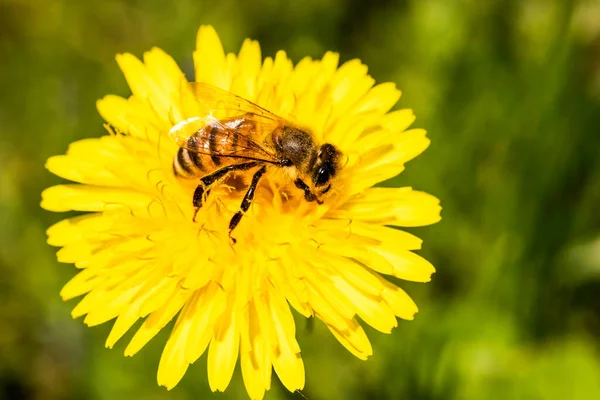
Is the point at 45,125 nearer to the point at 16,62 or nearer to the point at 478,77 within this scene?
the point at 16,62

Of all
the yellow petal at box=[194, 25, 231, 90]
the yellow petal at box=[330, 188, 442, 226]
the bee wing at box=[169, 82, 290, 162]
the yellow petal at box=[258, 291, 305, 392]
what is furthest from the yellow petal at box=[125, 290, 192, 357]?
the yellow petal at box=[194, 25, 231, 90]

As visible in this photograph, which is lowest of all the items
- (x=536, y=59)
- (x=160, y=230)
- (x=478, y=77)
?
(x=160, y=230)

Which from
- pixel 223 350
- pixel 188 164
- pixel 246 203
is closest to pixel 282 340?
pixel 223 350

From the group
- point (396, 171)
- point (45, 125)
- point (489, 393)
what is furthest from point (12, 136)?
point (489, 393)

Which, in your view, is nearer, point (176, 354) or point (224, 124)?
point (176, 354)

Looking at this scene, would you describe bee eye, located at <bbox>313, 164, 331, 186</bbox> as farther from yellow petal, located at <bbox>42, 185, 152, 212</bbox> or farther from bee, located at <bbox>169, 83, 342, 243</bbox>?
yellow petal, located at <bbox>42, 185, 152, 212</bbox>

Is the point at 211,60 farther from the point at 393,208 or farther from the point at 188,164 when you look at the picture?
the point at 393,208
